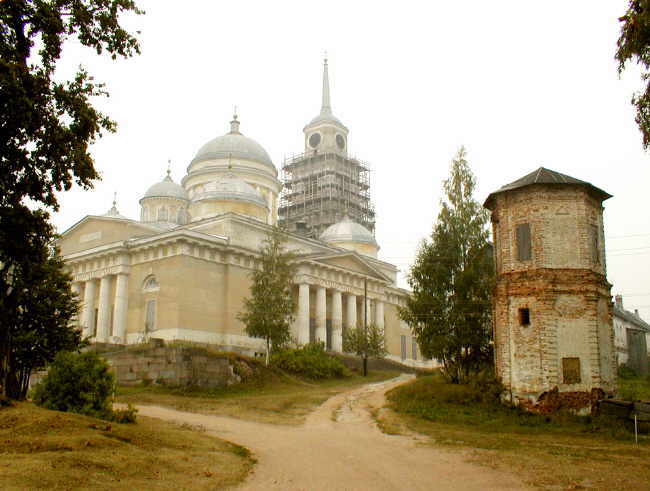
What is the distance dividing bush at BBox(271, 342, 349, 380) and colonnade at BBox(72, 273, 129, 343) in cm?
1397

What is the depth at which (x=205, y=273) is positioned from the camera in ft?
154

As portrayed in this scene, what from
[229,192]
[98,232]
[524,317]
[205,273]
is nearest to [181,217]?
[229,192]

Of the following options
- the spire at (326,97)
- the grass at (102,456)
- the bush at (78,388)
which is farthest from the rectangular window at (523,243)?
the spire at (326,97)

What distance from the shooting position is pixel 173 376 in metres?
29.8

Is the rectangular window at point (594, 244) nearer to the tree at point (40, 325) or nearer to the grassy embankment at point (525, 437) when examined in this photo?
the grassy embankment at point (525, 437)

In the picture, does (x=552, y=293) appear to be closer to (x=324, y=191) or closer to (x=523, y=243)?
(x=523, y=243)

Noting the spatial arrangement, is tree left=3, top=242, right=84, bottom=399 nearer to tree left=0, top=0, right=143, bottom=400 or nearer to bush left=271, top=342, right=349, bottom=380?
tree left=0, top=0, right=143, bottom=400

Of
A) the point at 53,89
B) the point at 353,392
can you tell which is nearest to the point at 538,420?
the point at 353,392

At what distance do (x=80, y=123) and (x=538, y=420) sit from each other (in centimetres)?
1672

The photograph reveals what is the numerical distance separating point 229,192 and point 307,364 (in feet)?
69.0

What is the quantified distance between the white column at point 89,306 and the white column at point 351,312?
62.6 ft

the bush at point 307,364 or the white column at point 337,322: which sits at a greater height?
the white column at point 337,322

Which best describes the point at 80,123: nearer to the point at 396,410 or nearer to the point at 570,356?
the point at 396,410

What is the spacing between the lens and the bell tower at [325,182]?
3012 inches
